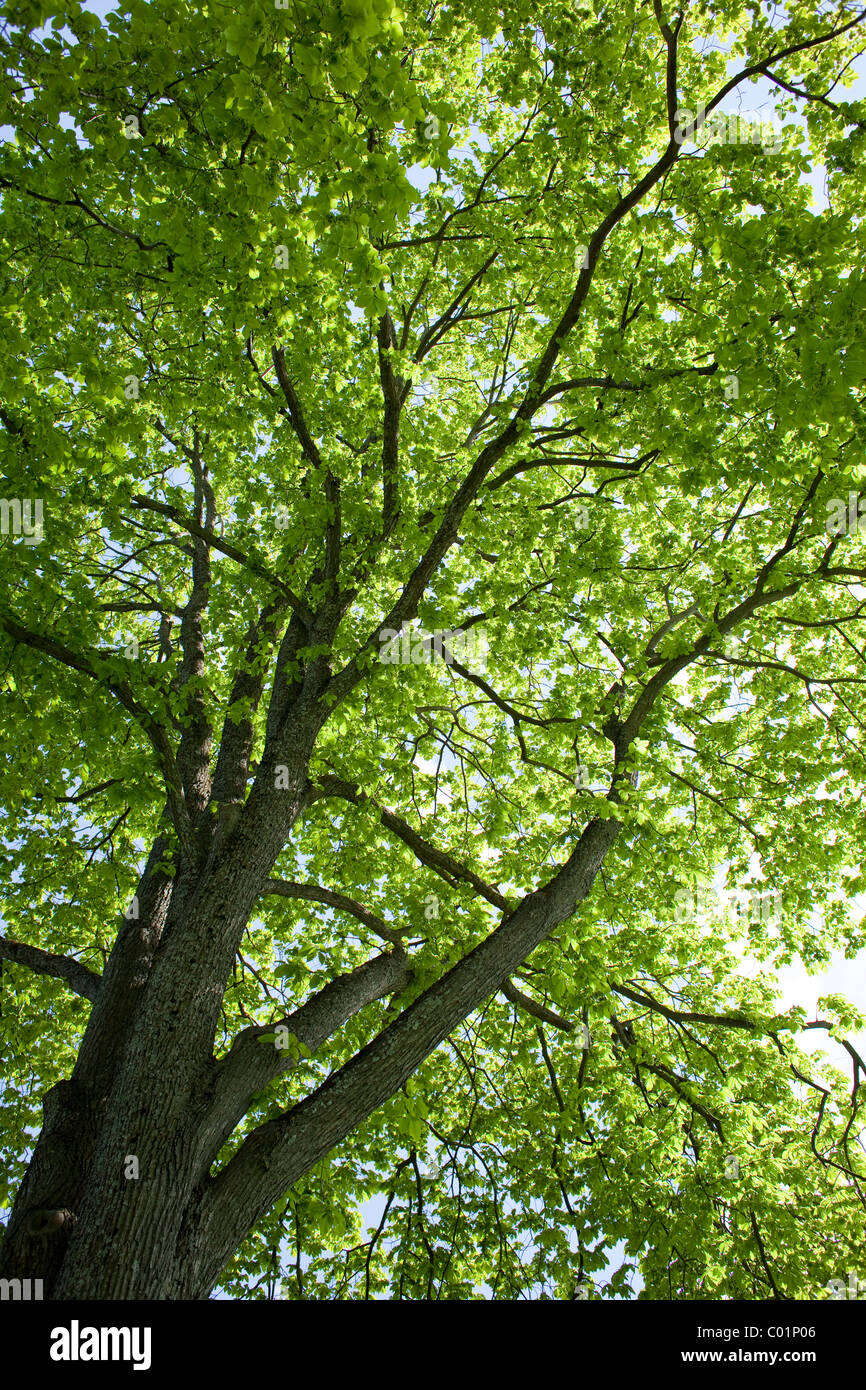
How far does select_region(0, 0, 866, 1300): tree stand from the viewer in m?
4.37

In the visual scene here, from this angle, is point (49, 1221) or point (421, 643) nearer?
point (49, 1221)

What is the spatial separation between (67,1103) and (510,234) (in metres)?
7.20

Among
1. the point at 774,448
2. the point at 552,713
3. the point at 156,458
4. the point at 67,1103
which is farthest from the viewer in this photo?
the point at 156,458

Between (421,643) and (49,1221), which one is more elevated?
(421,643)

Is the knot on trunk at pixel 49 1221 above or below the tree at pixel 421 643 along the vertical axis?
below

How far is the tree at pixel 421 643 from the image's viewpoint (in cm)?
437

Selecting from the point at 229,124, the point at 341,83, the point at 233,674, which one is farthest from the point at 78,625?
the point at 341,83

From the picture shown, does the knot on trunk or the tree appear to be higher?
the tree

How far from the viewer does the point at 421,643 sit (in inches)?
245

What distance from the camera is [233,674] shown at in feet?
26.0

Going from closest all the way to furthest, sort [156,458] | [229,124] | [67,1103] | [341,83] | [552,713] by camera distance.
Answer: [341,83]
[229,124]
[67,1103]
[552,713]
[156,458]

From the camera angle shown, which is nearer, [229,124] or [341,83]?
[341,83]
